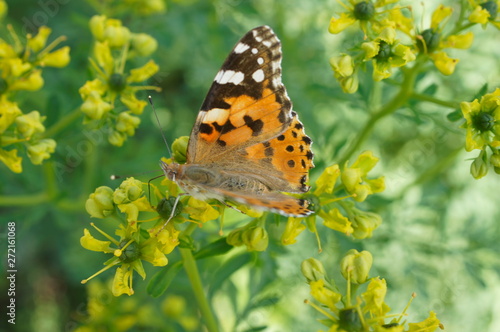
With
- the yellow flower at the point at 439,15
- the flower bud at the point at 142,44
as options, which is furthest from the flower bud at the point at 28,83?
the yellow flower at the point at 439,15

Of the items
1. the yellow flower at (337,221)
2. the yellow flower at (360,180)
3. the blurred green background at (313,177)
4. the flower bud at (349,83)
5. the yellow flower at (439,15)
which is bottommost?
the blurred green background at (313,177)

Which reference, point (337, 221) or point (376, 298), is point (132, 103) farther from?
point (376, 298)

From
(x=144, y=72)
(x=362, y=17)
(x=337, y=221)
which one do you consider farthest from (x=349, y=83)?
(x=144, y=72)

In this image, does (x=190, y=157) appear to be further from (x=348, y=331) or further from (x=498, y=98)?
(x=498, y=98)

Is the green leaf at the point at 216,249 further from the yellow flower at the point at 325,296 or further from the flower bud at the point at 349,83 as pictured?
the flower bud at the point at 349,83

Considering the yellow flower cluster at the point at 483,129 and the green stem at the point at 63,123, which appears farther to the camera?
the green stem at the point at 63,123

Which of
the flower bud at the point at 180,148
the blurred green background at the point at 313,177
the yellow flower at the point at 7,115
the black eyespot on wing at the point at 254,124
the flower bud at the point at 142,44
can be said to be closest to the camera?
the black eyespot on wing at the point at 254,124

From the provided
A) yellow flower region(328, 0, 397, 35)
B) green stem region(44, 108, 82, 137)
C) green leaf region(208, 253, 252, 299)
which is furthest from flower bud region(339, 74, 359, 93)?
green stem region(44, 108, 82, 137)
